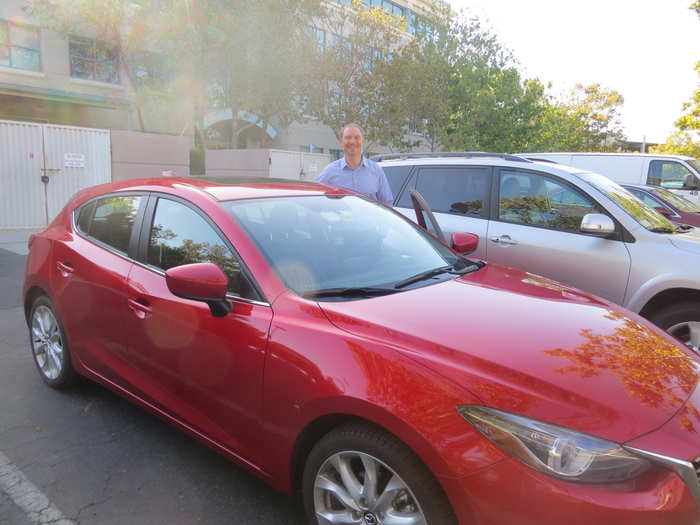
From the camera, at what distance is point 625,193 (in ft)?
15.5

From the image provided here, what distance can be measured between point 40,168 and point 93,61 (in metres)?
12.4

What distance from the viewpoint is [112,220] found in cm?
330

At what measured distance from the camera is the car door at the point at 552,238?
409cm

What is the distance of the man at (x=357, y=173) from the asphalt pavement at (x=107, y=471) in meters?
2.81

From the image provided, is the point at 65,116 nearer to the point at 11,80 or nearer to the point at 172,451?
the point at 11,80

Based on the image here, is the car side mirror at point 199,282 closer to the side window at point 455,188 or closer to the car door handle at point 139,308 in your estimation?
the car door handle at point 139,308

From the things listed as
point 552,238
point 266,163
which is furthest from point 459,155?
point 266,163

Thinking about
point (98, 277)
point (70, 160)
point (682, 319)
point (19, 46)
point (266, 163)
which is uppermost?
point (19, 46)

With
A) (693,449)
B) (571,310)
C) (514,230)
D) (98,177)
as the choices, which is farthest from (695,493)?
(98,177)

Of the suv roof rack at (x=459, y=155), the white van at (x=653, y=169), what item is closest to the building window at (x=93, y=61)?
the white van at (x=653, y=169)

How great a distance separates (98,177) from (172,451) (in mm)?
12532

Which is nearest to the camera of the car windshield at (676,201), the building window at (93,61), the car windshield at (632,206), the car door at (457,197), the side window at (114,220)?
the side window at (114,220)

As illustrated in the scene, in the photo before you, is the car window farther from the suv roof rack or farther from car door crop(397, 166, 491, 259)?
the suv roof rack

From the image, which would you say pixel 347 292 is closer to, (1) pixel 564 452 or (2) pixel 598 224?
(1) pixel 564 452
